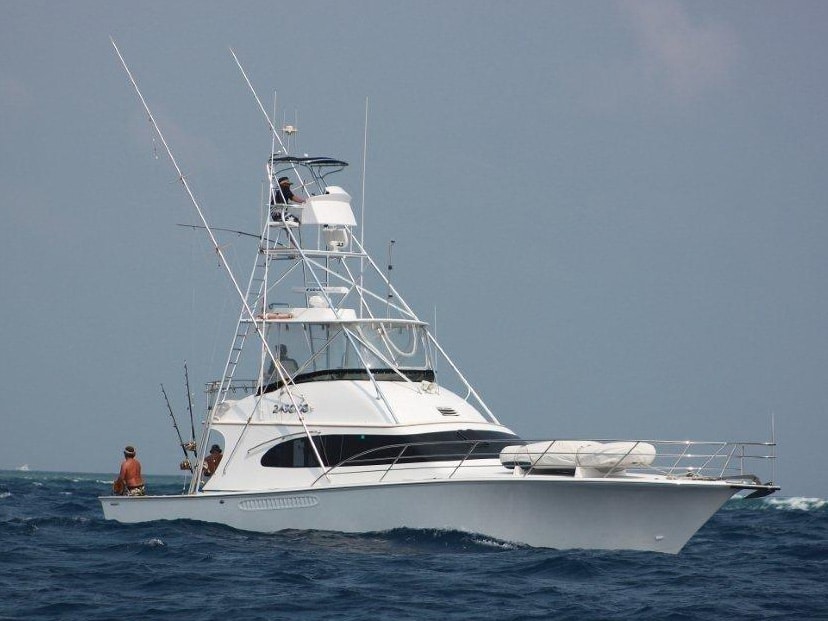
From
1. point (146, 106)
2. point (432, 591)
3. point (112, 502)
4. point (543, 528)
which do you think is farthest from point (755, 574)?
point (146, 106)

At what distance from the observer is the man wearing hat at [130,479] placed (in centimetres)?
2019

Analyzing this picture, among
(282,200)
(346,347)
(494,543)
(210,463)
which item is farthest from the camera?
(282,200)

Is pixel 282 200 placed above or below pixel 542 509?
above

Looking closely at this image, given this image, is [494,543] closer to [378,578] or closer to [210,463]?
[378,578]

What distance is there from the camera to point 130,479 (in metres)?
20.2

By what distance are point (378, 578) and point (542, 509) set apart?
2.81 metres

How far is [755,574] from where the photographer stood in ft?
51.3

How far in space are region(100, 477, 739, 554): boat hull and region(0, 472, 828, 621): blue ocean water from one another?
19 centimetres

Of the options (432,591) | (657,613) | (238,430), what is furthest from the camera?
(238,430)

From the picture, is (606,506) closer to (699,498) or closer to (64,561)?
(699,498)

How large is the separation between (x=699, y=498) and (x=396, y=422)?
4503mm

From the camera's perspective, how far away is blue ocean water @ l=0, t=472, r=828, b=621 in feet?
42.1

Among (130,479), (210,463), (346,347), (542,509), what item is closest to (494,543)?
(542,509)

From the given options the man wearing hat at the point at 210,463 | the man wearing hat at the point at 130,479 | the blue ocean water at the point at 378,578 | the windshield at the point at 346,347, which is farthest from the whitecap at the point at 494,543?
the man wearing hat at the point at 130,479
